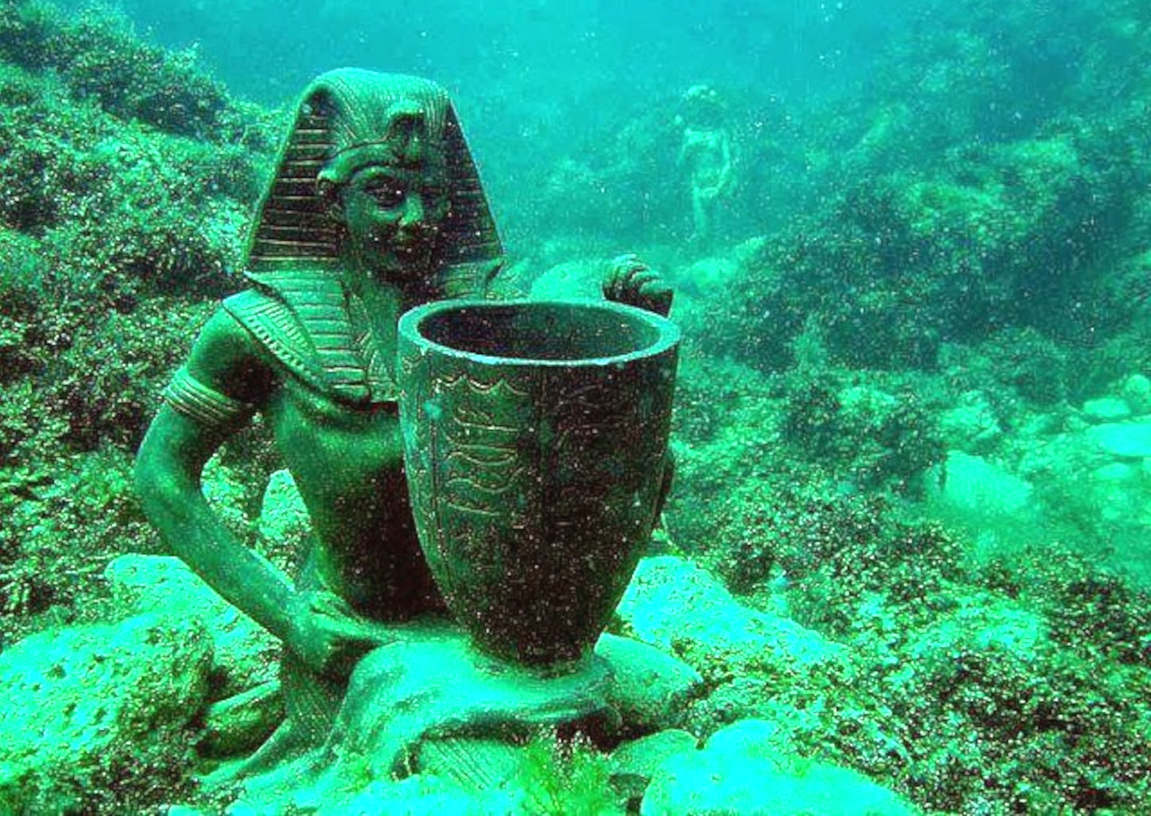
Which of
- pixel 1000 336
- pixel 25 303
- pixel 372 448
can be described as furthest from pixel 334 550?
pixel 1000 336

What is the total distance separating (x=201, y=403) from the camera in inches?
84.2

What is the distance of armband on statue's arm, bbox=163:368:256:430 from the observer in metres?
2.13

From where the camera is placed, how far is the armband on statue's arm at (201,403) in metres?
2.13

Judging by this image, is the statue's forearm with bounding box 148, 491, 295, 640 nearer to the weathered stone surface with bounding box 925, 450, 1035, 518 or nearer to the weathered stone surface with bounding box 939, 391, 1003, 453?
the weathered stone surface with bounding box 925, 450, 1035, 518

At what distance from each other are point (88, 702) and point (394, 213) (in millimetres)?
1618

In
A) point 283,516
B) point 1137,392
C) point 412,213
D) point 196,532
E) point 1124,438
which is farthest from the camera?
point 1137,392

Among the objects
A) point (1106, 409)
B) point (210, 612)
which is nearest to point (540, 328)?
point (210, 612)

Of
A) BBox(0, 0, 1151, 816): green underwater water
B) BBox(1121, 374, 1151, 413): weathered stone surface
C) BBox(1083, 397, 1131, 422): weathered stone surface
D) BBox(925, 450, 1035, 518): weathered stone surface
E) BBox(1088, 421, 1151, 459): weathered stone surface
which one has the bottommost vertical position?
BBox(925, 450, 1035, 518): weathered stone surface

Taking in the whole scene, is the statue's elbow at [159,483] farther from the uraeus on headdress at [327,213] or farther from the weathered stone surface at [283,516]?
the weathered stone surface at [283,516]

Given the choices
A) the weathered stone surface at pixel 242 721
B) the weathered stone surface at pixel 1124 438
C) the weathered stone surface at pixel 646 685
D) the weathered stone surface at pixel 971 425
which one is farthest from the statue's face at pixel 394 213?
the weathered stone surface at pixel 1124 438

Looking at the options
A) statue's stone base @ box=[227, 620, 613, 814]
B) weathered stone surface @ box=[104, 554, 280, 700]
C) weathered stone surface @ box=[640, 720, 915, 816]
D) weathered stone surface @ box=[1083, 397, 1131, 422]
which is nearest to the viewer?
weathered stone surface @ box=[640, 720, 915, 816]

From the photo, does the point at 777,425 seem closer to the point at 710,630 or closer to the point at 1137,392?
the point at 1137,392

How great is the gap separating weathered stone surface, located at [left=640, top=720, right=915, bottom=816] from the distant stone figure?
913 inches

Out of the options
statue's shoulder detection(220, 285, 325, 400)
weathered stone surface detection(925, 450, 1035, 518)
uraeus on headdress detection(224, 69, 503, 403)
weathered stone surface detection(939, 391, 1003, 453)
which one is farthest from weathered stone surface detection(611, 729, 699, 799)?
weathered stone surface detection(939, 391, 1003, 453)
